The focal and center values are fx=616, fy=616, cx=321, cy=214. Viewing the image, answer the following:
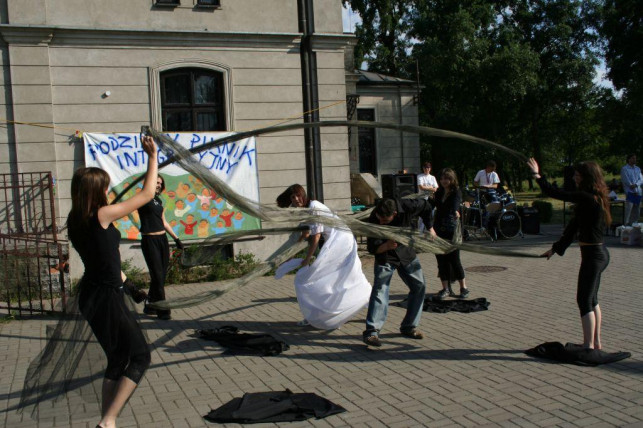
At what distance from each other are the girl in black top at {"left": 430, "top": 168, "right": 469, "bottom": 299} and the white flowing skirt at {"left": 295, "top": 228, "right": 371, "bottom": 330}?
211 centimetres

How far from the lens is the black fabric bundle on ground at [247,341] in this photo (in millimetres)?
6593

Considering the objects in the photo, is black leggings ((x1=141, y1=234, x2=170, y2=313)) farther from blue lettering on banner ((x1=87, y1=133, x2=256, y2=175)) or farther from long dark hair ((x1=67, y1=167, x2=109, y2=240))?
long dark hair ((x1=67, y1=167, x2=109, y2=240))

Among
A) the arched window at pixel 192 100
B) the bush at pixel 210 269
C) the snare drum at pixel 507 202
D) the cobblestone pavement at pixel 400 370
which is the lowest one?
the cobblestone pavement at pixel 400 370

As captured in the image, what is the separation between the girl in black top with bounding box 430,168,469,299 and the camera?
895 cm

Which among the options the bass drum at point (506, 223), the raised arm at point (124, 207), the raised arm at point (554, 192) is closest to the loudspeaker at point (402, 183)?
the bass drum at point (506, 223)

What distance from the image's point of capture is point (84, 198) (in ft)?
13.7

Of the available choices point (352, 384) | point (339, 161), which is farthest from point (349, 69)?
point (352, 384)

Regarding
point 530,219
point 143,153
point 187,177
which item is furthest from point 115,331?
point 530,219

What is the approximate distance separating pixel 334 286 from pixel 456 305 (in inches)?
85.5

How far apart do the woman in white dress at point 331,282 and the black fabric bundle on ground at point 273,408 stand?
6.77ft

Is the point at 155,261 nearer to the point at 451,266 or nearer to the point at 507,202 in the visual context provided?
the point at 451,266

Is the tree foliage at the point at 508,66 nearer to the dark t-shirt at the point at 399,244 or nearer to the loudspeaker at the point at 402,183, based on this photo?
the loudspeaker at the point at 402,183

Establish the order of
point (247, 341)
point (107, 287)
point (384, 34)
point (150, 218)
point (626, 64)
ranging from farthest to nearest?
1. point (384, 34)
2. point (626, 64)
3. point (150, 218)
4. point (247, 341)
5. point (107, 287)

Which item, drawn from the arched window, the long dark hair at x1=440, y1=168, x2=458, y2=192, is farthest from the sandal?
the arched window
